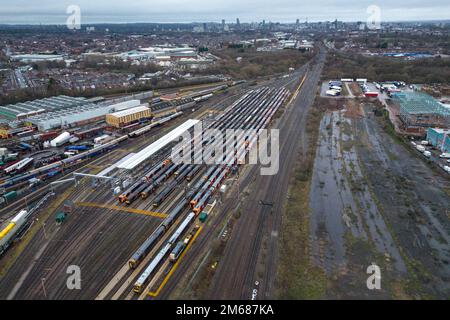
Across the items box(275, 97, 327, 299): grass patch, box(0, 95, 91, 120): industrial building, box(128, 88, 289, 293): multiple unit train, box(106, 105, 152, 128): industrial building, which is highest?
box(0, 95, 91, 120): industrial building

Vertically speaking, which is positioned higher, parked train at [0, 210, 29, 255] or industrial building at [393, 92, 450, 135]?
industrial building at [393, 92, 450, 135]

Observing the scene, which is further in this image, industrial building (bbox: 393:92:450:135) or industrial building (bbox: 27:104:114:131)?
industrial building (bbox: 27:104:114:131)

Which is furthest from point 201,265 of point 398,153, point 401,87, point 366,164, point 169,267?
point 401,87

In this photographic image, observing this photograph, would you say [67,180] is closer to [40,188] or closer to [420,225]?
[40,188]

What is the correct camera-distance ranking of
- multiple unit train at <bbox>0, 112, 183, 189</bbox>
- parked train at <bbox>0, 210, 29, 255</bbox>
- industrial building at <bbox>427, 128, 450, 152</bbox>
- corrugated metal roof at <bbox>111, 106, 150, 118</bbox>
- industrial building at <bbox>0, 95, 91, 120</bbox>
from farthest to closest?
industrial building at <bbox>0, 95, 91, 120</bbox> → corrugated metal roof at <bbox>111, 106, 150, 118</bbox> → industrial building at <bbox>427, 128, 450, 152</bbox> → multiple unit train at <bbox>0, 112, 183, 189</bbox> → parked train at <bbox>0, 210, 29, 255</bbox>

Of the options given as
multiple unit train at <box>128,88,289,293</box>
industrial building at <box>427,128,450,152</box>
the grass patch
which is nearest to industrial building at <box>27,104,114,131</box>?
multiple unit train at <box>128,88,289,293</box>

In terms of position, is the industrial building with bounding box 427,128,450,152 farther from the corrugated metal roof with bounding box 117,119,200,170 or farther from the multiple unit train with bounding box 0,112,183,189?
the multiple unit train with bounding box 0,112,183,189
